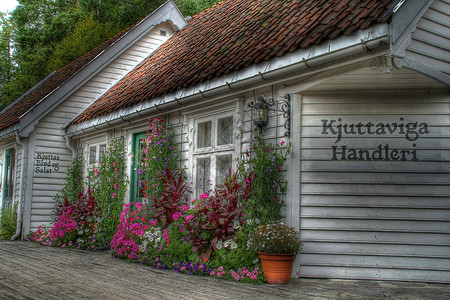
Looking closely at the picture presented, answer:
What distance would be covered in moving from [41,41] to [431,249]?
2796 centimetres

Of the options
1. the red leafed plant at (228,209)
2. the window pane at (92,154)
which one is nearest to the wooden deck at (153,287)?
the red leafed plant at (228,209)

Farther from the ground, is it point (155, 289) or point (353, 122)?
point (353, 122)

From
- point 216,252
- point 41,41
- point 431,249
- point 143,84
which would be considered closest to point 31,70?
point 41,41

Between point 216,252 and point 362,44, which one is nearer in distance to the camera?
point 362,44

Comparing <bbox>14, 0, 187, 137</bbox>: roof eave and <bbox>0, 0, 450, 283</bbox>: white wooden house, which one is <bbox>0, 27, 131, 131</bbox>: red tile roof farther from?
<bbox>0, 0, 450, 283</bbox>: white wooden house

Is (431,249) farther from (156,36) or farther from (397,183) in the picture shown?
(156,36)

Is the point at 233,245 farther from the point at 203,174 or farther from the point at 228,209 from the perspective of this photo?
the point at 203,174

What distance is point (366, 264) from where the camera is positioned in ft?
18.0

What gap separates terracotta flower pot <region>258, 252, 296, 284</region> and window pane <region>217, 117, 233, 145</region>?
238 centimetres

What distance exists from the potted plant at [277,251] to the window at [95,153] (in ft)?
21.9

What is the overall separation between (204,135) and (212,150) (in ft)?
1.42

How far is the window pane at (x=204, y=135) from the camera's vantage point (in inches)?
300

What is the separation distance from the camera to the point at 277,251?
523 centimetres

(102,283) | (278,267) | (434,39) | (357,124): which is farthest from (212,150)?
(434,39)
